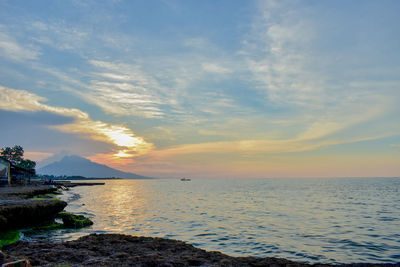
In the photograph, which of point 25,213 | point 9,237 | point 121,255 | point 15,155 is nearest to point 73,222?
point 25,213

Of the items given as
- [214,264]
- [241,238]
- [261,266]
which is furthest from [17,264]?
[241,238]

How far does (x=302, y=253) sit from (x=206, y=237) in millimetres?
7426

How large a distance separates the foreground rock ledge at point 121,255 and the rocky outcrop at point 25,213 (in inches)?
283

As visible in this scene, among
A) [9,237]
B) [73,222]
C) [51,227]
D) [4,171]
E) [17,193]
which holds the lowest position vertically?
[51,227]

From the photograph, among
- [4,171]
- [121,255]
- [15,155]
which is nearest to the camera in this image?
[121,255]

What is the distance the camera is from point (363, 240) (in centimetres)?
1962

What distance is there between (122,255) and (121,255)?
0.04 m

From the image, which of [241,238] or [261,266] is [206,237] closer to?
[241,238]

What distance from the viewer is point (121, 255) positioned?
11.4 meters

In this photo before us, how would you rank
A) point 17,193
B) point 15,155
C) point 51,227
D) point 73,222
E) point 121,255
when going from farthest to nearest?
point 15,155, point 17,193, point 73,222, point 51,227, point 121,255

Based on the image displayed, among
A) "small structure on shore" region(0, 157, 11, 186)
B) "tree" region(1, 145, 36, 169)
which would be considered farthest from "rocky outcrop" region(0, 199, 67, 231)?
"tree" region(1, 145, 36, 169)

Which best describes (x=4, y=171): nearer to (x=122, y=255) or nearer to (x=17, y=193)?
(x=17, y=193)

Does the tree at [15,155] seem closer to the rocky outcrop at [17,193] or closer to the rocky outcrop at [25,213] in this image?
the rocky outcrop at [17,193]

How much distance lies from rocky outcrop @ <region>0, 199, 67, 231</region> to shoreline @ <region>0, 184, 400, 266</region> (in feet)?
23.3
